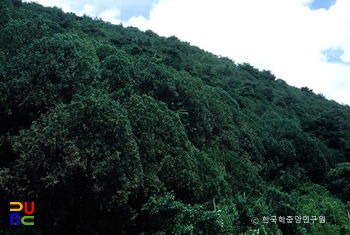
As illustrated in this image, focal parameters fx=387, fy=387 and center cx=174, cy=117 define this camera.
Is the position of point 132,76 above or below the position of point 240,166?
above

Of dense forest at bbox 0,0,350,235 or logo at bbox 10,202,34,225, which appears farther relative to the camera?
dense forest at bbox 0,0,350,235

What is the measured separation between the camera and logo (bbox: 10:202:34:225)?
39.3 ft

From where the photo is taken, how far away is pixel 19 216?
477 inches

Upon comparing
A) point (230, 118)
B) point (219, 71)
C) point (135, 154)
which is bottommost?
point (135, 154)

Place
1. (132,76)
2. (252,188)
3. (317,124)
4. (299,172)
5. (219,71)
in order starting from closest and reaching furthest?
(132,76)
(252,188)
(299,172)
(317,124)
(219,71)

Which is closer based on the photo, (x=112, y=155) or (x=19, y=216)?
(x=19, y=216)

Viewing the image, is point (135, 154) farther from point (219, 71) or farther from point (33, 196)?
point (219, 71)

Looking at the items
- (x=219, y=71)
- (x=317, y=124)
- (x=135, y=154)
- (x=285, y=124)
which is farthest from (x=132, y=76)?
(x=219, y=71)

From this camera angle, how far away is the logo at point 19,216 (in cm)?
1198

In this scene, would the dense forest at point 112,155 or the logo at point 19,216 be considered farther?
the dense forest at point 112,155

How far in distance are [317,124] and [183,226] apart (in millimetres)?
35049

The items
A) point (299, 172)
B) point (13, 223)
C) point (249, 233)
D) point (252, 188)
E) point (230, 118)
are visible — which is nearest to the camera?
point (13, 223)

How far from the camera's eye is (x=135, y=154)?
14125 millimetres

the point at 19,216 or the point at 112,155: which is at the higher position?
the point at 112,155
